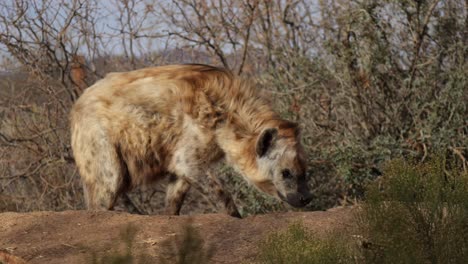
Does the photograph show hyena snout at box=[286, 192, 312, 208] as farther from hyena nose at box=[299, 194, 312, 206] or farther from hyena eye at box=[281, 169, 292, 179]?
hyena eye at box=[281, 169, 292, 179]

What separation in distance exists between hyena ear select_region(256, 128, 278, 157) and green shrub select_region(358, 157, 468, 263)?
277 cm

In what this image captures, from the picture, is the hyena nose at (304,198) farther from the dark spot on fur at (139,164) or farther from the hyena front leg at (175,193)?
the dark spot on fur at (139,164)

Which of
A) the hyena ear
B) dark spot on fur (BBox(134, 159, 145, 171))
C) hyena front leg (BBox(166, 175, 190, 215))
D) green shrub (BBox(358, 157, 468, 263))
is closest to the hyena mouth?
the hyena ear

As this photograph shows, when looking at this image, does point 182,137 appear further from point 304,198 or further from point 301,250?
point 301,250

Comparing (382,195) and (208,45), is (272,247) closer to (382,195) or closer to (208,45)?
(382,195)

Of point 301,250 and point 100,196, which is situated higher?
point 301,250

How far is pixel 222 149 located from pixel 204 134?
25 cm

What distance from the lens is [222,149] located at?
7352 millimetres

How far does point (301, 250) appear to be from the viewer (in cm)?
372

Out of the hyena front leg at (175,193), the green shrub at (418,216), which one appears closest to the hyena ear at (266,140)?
the hyena front leg at (175,193)

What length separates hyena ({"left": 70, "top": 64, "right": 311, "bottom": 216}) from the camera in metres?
7.15

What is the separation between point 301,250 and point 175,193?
3.95m

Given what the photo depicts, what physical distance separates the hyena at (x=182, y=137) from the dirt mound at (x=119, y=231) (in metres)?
0.68

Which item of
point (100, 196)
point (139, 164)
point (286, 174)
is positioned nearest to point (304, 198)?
point (286, 174)
